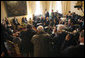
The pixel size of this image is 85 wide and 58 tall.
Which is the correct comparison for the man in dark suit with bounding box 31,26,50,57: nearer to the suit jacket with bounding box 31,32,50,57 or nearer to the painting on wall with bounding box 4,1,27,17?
the suit jacket with bounding box 31,32,50,57

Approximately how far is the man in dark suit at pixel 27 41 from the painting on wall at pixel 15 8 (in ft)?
26.0

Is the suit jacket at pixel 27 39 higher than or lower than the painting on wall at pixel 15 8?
lower

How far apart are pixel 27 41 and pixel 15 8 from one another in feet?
28.4

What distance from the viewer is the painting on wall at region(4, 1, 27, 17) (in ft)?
36.7

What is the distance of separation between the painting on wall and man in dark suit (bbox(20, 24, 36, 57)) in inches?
312

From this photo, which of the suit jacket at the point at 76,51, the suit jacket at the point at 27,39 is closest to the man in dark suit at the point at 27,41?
the suit jacket at the point at 27,39

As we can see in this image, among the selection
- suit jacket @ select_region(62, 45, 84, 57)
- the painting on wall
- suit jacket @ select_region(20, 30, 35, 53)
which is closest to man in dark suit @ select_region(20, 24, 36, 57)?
suit jacket @ select_region(20, 30, 35, 53)

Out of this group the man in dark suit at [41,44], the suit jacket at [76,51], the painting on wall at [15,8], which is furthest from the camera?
the painting on wall at [15,8]

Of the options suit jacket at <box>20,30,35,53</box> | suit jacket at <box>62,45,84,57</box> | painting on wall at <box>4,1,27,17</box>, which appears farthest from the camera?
painting on wall at <box>4,1,27,17</box>

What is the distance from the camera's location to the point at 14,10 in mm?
11695

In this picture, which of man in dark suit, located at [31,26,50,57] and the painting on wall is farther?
the painting on wall

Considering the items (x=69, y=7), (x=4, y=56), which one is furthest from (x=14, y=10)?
(x=4, y=56)

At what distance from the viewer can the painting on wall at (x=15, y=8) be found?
11.2 m

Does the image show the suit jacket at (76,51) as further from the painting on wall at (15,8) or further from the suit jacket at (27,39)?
the painting on wall at (15,8)
